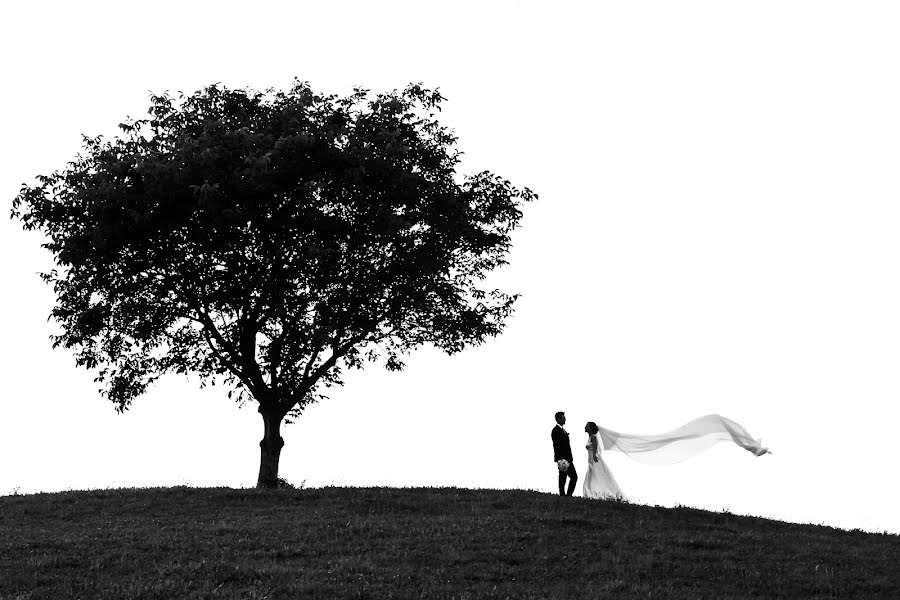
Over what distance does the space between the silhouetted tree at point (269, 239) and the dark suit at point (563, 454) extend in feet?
26.7

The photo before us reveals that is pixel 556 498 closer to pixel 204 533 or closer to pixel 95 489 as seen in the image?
pixel 204 533

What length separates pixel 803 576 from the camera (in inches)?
824

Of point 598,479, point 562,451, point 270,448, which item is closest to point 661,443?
point 598,479

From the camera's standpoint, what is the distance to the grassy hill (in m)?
19.1

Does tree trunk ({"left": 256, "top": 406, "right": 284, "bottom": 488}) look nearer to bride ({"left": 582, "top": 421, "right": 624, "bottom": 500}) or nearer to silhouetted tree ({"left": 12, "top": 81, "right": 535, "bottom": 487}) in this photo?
silhouetted tree ({"left": 12, "top": 81, "right": 535, "bottom": 487})

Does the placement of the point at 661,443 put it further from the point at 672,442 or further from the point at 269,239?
the point at 269,239

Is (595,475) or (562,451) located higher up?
(562,451)

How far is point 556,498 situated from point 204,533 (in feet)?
36.7

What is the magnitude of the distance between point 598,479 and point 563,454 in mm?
1844

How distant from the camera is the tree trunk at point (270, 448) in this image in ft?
116

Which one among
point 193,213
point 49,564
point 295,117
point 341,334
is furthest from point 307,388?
point 49,564

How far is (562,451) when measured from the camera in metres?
30.2

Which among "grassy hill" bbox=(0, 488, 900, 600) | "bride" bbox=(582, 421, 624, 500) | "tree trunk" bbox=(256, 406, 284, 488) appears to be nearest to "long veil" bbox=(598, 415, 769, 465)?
"bride" bbox=(582, 421, 624, 500)

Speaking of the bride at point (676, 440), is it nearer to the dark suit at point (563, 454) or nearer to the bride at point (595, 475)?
the bride at point (595, 475)
